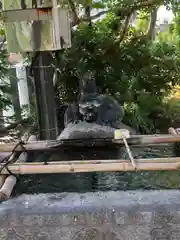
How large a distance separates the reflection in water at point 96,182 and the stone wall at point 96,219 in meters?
0.26

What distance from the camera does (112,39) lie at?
19.1 ft

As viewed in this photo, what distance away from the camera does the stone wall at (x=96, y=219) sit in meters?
1.74

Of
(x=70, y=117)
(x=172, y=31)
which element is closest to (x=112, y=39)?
(x=172, y=31)

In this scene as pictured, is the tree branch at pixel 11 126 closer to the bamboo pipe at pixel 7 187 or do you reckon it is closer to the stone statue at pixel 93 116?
the stone statue at pixel 93 116

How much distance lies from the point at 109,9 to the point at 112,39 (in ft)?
1.60

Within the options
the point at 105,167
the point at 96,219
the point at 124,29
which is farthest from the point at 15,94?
the point at 96,219

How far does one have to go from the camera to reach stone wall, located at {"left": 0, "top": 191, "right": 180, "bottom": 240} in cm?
174

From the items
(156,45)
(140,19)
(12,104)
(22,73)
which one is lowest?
(12,104)

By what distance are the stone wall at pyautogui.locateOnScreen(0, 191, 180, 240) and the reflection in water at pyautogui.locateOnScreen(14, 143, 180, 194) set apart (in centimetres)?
26

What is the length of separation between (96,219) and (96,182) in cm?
59

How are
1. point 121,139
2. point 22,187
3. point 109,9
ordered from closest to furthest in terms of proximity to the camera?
point 22,187 → point 121,139 → point 109,9

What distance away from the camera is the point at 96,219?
1750 mm

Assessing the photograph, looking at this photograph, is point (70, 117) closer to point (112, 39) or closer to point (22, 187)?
point (22, 187)

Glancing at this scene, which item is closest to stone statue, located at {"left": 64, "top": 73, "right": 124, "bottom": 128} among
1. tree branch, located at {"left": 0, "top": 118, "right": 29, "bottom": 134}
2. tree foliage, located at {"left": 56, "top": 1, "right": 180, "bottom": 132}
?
tree foliage, located at {"left": 56, "top": 1, "right": 180, "bottom": 132}
